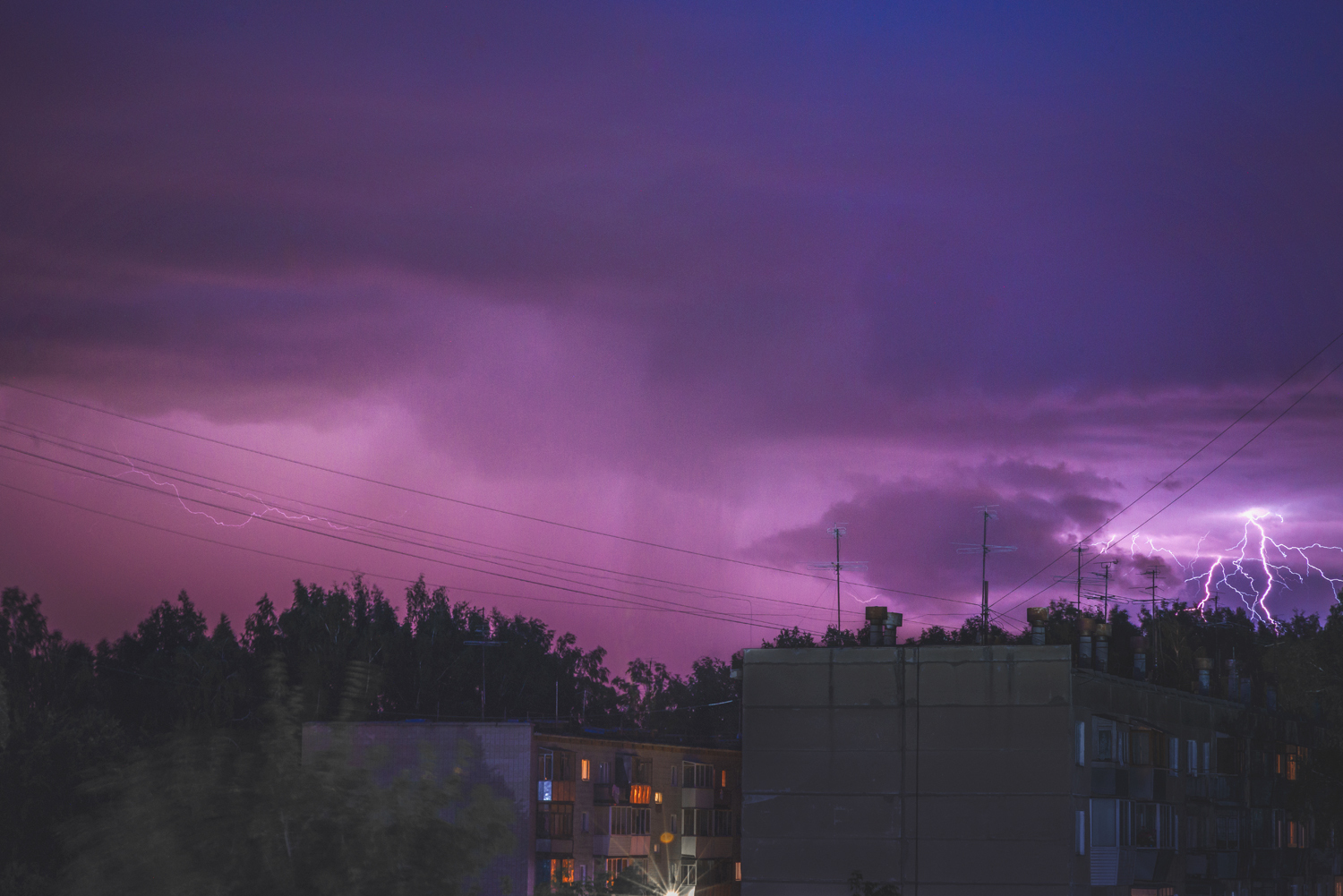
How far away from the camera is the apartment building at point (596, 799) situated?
81.4m

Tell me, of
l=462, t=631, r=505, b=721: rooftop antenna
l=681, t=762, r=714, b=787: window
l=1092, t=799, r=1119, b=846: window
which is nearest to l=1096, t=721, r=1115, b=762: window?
l=1092, t=799, r=1119, b=846: window

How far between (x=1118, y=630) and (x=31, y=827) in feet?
339

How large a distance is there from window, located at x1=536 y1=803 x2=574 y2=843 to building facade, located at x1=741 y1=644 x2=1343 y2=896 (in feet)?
68.4

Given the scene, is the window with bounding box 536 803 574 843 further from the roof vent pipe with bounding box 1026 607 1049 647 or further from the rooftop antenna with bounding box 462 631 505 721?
the rooftop antenna with bounding box 462 631 505 721

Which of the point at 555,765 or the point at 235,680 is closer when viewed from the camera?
the point at 555,765

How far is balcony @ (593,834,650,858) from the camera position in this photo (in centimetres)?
8875

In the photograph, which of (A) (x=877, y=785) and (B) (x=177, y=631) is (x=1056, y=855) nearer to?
(A) (x=877, y=785)

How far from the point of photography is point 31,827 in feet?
289

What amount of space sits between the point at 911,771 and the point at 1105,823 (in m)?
9.18

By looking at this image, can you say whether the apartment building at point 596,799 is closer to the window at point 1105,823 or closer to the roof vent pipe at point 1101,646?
the window at point 1105,823

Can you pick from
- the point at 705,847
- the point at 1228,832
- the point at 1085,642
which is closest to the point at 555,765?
the point at 705,847

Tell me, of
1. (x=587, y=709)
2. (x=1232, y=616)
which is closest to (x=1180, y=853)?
(x=587, y=709)

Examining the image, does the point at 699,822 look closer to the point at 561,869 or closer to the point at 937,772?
the point at 561,869

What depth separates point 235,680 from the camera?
400 feet
